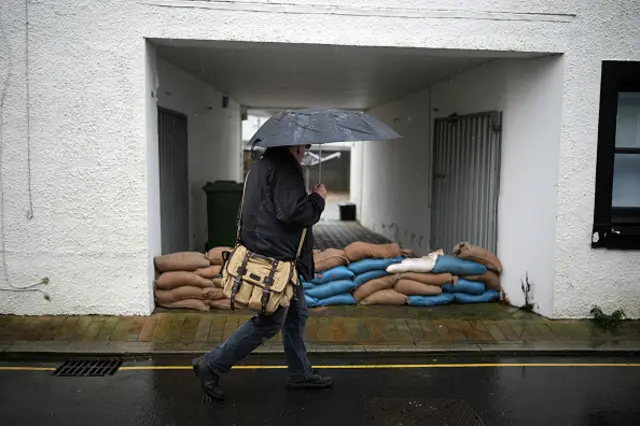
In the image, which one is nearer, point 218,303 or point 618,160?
point 218,303

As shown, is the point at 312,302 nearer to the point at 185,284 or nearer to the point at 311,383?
the point at 185,284

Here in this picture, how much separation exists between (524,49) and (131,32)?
13.1ft

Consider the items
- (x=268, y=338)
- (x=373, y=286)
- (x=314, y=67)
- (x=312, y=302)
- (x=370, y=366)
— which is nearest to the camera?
(x=268, y=338)

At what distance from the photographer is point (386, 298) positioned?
22.8 ft

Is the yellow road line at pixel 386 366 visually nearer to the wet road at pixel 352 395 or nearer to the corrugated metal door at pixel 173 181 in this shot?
the wet road at pixel 352 395

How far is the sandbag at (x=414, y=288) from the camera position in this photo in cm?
695

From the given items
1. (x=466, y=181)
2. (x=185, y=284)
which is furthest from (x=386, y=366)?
(x=466, y=181)

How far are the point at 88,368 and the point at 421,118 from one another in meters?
7.51

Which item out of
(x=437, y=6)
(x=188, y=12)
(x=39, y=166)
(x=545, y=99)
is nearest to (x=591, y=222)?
(x=545, y=99)

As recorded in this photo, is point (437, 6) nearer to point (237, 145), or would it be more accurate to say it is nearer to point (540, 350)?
point (540, 350)

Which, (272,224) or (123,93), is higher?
(123,93)

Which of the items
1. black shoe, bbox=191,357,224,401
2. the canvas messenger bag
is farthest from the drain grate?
the canvas messenger bag

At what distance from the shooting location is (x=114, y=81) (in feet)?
19.9

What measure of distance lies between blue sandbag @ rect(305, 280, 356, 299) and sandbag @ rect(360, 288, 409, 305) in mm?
258
